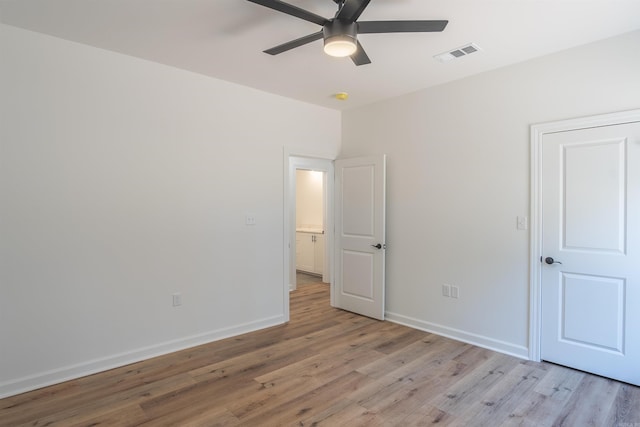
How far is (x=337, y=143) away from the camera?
192 inches

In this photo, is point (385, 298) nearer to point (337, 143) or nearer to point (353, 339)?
point (353, 339)

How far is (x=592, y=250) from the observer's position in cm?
292

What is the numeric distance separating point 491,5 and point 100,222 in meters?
3.42

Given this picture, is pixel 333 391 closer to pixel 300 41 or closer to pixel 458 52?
pixel 300 41

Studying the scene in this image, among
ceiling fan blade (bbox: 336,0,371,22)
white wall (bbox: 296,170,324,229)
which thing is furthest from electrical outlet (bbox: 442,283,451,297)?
white wall (bbox: 296,170,324,229)

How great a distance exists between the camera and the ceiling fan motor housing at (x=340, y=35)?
2.06 meters

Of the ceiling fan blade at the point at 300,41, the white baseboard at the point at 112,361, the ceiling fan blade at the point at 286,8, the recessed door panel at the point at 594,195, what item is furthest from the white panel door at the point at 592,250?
the white baseboard at the point at 112,361

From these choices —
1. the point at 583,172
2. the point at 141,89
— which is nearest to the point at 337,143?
the point at 141,89

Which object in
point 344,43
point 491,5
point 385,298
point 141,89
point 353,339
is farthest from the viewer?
point 385,298

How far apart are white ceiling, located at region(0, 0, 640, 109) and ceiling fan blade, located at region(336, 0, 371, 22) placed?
0.35 metres

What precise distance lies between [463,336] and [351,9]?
10.7ft

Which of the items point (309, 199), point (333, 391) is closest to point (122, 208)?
point (333, 391)

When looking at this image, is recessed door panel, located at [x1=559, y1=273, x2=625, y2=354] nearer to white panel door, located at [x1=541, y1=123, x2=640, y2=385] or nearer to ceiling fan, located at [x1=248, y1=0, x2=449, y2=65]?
white panel door, located at [x1=541, y1=123, x2=640, y2=385]

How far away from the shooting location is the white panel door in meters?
2.74
